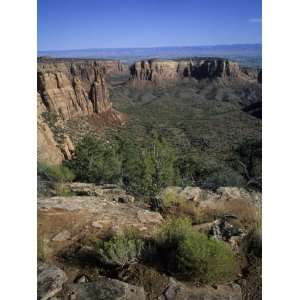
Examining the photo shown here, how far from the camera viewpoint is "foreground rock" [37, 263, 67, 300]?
3.47 m

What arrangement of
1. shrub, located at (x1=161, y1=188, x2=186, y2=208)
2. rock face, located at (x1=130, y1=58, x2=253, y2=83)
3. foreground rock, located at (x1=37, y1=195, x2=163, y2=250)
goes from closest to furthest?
foreground rock, located at (x1=37, y1=195, x2=163, y2=250) → shrub, located at (x1=161, y1=188, x2=186, y2=208) → rock face, located at (x1=130, y1=58, x2=253, y2=83)

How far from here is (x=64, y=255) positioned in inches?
159

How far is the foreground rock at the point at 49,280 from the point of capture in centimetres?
347

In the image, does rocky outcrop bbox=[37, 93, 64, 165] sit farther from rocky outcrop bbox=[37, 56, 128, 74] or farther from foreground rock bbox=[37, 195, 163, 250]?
foreground rock bbox=[37, 195, 163, 250]

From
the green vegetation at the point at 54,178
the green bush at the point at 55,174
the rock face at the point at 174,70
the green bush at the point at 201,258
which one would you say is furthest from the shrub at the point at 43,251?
the rock face at the point at 174,70

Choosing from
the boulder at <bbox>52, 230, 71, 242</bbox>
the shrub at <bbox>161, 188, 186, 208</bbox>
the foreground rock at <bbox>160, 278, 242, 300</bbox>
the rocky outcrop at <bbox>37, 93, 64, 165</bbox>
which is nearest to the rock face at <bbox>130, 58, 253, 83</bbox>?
the rocky outcrop at <bbox>37, 93, 64, 165</bbox>

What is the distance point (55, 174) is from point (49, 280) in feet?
11.6

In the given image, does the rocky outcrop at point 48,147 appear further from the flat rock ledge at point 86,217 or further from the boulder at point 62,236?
the boulder at point 62,236

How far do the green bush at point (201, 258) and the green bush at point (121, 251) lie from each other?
27cm

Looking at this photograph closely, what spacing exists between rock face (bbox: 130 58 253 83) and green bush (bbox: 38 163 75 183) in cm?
4588

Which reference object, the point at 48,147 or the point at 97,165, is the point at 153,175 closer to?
the point at 97,165
